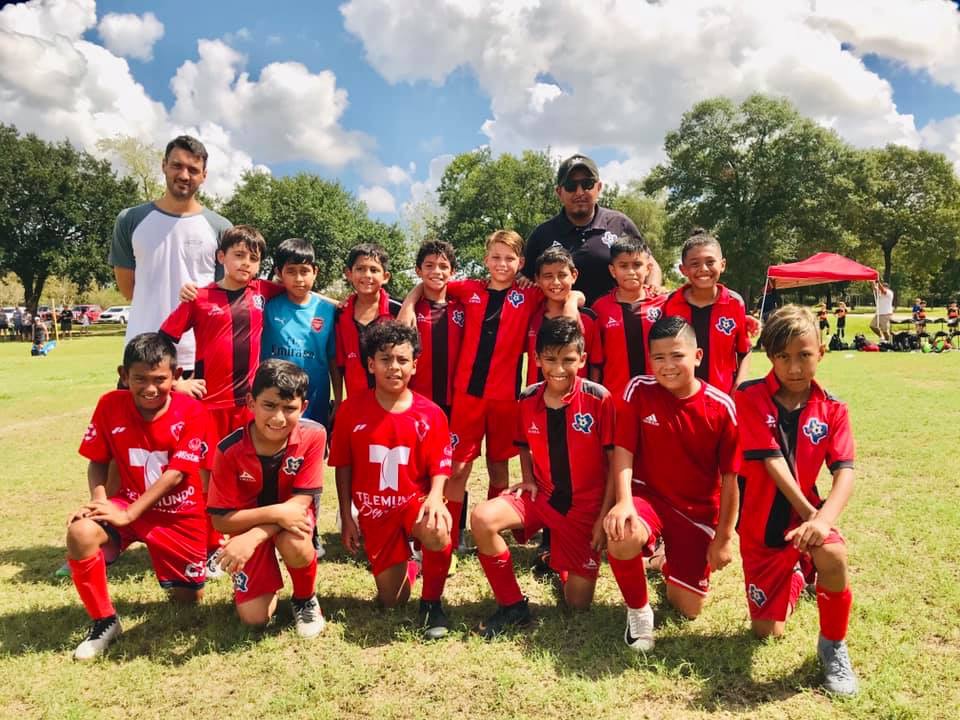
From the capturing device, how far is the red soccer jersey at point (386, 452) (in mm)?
3697

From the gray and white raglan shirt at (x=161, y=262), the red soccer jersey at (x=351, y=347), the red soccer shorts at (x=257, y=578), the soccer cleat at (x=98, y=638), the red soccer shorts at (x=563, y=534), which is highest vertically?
the gray and white raglan shirt at (x=161, y=262)

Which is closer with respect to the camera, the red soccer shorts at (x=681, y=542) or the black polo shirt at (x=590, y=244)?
the red soccer shorts at (x=681, y=542)

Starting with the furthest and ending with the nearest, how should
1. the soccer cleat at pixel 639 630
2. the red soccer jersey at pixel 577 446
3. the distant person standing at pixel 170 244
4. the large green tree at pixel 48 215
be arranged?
1. the large green tree at pixel 48 215
2. the distant person standing at pixel 170 244
3. the red soccer jersey at pixel 577 446
4. the soccer cleat at pixel 639 630

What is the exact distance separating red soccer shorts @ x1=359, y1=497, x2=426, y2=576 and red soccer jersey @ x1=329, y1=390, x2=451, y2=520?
3 centimetres

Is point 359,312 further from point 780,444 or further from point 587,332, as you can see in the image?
point 780,444

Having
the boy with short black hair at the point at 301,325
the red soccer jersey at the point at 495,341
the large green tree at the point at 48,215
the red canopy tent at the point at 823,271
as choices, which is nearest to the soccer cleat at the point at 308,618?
the boy with short black hair at the point at 301,325

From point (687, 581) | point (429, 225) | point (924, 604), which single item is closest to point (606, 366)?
point (687, 581)

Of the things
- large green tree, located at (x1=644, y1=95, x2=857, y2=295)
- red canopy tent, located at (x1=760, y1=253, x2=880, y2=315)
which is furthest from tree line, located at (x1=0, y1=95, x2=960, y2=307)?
red canopy tent, located at (x1=760, y1=253, x2=880, y2=315)

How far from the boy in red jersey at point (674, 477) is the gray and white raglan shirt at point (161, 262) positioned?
3112 millimetres

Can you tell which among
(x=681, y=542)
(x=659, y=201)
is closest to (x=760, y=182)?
(x=659, y=201)

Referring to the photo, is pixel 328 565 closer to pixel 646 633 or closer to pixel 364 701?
pixel 364 701

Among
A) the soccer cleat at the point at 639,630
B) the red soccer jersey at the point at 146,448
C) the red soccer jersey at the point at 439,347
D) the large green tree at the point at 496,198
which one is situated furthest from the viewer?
the large green tree at the point at 496,198

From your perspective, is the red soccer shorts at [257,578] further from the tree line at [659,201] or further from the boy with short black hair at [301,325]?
the tree line at [659,201]

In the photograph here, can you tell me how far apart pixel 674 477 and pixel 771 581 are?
72cm
